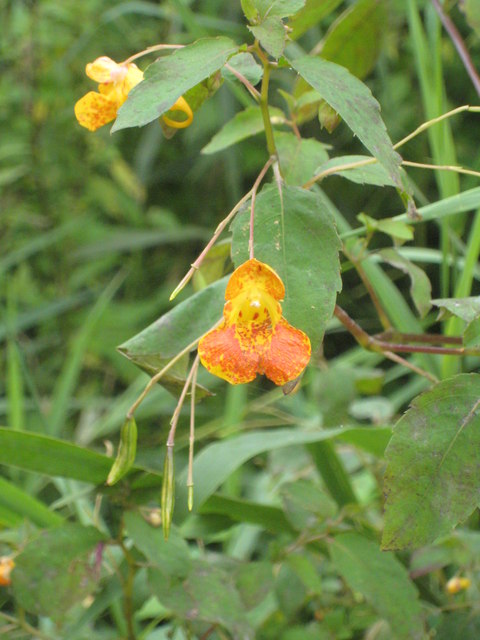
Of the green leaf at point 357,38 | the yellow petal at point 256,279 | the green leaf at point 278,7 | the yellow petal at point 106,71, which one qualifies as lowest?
the yellow petal at point 256,279

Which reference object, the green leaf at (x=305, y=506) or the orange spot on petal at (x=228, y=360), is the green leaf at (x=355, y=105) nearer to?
the orange spot on petal at (x=228, y=360)

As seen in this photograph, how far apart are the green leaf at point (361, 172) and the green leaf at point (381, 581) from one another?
0.27 m

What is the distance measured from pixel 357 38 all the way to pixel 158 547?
48cm

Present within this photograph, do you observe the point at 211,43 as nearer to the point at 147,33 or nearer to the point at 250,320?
the point at 250,320

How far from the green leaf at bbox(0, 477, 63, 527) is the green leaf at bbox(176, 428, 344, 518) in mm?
128

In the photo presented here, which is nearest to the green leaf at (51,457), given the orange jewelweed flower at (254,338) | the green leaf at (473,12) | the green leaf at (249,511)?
the green leaf at (249,511)

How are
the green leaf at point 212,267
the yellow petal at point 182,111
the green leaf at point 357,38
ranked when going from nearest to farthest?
the yellow petal at point 182,111
the green leaf at point 212,267
the green leaf at point 357,38

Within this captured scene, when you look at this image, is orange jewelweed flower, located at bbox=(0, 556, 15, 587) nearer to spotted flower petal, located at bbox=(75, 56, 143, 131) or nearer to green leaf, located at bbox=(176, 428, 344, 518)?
green leaf, located at bbox=(176, 428, 344, 518)

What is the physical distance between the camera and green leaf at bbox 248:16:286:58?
1.27 feet

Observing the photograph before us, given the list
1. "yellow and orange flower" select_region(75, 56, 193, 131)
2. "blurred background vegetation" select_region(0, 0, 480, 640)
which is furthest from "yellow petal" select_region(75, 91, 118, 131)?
"blurred background vegetation" select_region(0, 0, 480, 640)

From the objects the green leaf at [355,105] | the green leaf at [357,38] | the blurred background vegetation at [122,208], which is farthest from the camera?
the blurred background vegetation at [122,208]

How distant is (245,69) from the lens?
1.60ft

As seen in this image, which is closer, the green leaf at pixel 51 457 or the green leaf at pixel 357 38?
the green leaf at pixel 51 457

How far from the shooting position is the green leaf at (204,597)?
0.50 metres
